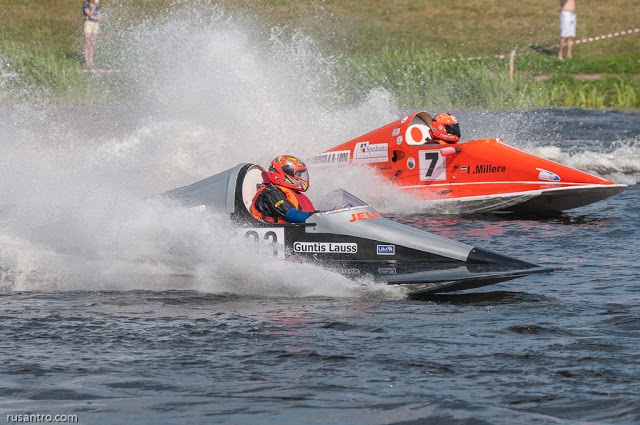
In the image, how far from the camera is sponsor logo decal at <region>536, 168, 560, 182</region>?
15805mm

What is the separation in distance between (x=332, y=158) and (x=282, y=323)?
9.10 metres

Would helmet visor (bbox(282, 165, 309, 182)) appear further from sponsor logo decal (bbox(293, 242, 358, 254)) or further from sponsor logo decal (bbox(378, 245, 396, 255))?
sponsor logo decal (bbox(378, 245, 396, 255))

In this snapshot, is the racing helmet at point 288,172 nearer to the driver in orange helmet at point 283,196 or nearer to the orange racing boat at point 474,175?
the driver in orange helmet at point 283,196

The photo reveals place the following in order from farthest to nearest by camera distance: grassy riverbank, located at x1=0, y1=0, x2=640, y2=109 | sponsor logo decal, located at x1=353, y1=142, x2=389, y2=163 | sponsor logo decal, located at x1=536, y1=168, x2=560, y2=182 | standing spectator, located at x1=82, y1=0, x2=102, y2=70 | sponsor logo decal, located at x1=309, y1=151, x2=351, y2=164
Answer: standing spectator, located at x1=82, y1=0, x2=102, y2=70 < grassy riverbank, located at x1=0, y1=0, x2=640, y2=109 < sponsor logo decal, located at x1=309, y1=151, x2=351, y2=164 < sponsor logo decal, located at x1=353, y1=142, x2=389, y2=163 < sponsor logo decal, located at x1=536, y1=168, x2=560, y2=182

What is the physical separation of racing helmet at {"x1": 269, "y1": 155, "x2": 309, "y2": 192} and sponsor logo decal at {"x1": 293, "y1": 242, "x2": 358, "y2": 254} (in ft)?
2.43

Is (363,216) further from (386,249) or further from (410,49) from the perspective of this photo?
(410,49)

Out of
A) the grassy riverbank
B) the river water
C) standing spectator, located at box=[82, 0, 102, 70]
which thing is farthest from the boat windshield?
standing spectator, located at box=[82, 0, 102, 70]

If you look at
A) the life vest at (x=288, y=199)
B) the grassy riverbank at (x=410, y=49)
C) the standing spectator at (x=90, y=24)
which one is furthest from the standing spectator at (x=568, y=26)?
the life vest at (x=288, y=199)

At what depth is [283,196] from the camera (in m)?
10.9

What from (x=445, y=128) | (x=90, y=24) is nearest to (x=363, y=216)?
(x=445, y=128)

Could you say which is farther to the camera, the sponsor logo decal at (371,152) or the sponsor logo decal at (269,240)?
the sponsor logo decal at (371,152)

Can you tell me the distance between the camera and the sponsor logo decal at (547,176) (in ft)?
51.9

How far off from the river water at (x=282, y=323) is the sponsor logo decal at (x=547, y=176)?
2.20 feet

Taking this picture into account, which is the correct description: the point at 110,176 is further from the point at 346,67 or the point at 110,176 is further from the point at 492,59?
the point at 492,59
